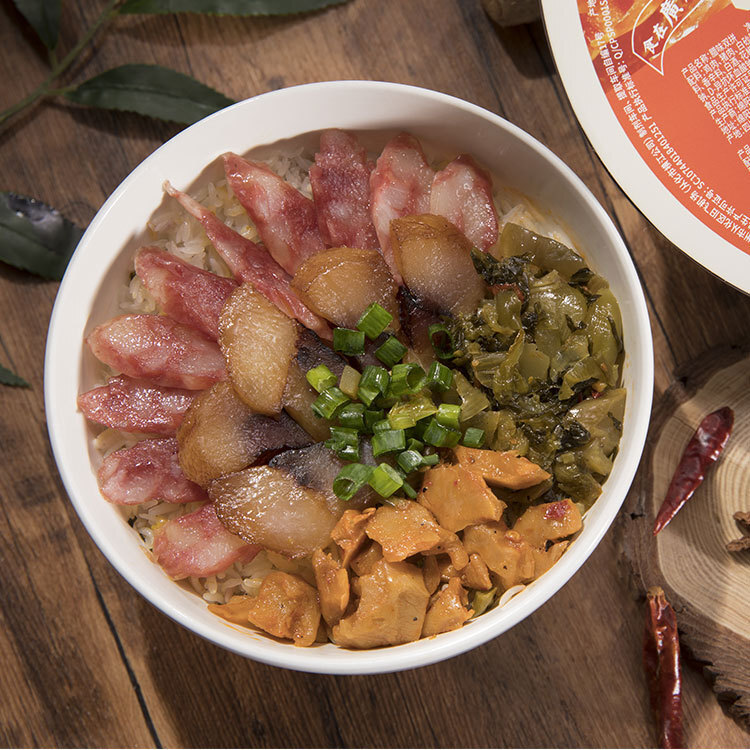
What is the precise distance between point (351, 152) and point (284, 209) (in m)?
0.28

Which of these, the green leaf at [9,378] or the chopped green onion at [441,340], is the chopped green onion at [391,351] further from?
the green leaf at [9,378]

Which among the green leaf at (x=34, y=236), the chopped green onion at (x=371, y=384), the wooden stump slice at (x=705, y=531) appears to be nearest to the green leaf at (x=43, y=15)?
the green leaf at (x=34, y=236)

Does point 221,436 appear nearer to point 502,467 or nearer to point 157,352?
point 157,352

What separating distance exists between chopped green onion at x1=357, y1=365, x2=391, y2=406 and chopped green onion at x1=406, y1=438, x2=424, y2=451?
0.15 meters

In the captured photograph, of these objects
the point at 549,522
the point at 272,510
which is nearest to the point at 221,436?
the point at 272,510

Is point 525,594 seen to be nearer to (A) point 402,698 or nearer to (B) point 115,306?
(A) point 402,698

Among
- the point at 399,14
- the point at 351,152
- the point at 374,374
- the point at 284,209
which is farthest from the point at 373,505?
the point at 399,14

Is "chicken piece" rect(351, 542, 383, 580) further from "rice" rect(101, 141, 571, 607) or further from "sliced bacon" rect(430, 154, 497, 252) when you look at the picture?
"sliced bacon" rect(430, 154, 497, 252)

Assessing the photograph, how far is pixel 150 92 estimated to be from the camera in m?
2.46

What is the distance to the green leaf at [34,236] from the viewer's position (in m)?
A: 2.44

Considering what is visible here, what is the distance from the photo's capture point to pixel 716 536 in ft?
7.94

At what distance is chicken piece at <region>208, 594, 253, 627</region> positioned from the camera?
1.92 m

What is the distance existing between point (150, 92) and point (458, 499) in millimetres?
1767

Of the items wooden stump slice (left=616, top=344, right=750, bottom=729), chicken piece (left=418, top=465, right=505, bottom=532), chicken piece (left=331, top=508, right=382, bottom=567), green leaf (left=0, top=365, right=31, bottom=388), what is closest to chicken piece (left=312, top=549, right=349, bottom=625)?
chicken piece (left=331, top=508, right=382, bottom=567)
